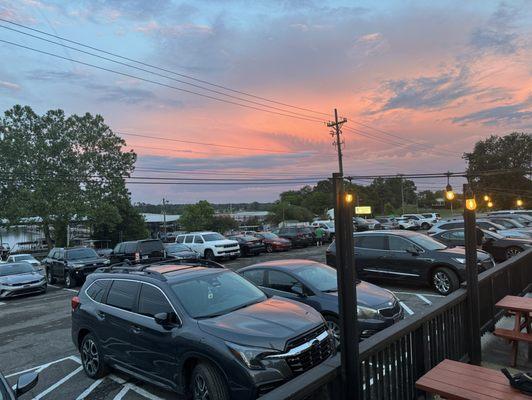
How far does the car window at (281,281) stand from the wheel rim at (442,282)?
16.9 feet

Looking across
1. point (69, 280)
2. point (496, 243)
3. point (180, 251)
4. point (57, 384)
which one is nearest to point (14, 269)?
point (69, 280)

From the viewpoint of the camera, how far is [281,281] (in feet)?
25.0

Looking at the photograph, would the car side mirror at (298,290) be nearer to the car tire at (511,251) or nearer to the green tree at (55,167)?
the car tire at (511,251)

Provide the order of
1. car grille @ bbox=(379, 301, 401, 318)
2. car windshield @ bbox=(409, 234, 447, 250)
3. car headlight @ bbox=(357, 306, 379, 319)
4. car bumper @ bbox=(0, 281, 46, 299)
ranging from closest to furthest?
1. car headlight @ bbox=(357, 306, 379, 319)
2. car grille @ bbox=(379, 301, 401, 318)
3. car windshield @ bbox=(409, 234, 447, 250)
4. car bumper @ bbox=(0, 281, 46, 299)

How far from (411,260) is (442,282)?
971 mm

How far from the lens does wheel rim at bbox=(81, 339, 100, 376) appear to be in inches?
244

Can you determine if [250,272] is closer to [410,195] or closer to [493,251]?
[493,251]

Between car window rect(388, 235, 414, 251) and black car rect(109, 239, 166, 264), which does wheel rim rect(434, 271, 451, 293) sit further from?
black car rect(109, 239, 166, 264)

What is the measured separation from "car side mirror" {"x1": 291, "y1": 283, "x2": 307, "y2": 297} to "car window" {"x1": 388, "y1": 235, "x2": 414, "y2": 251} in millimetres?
5304

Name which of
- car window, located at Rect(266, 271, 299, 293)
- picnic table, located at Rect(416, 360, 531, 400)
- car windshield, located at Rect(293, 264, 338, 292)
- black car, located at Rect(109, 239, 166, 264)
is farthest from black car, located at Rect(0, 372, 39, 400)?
black car, located at Rect(109, 239, 166, 264)

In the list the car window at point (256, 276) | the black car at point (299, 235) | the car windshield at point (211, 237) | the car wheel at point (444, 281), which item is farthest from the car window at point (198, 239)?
the car window at point (256, 276)

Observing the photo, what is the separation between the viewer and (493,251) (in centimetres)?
1537

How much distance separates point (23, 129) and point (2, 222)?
8.85 m

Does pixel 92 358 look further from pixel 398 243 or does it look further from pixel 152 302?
pixel 398 243
